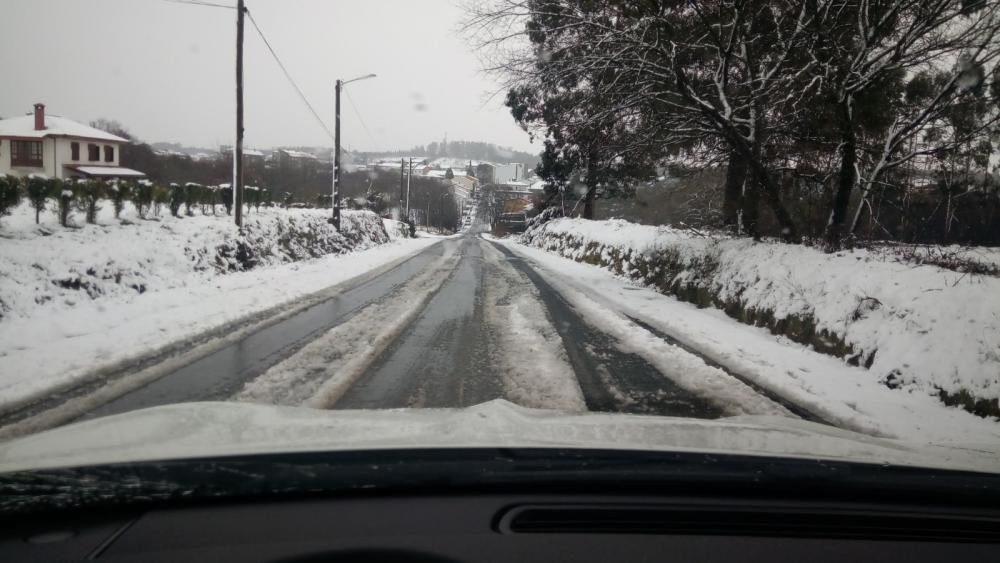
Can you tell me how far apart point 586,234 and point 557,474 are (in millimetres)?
23532

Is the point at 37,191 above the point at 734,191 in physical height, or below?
below

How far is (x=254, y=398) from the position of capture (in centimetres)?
502

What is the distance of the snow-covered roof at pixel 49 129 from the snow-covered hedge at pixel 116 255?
29.7 feet

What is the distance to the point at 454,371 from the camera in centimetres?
611

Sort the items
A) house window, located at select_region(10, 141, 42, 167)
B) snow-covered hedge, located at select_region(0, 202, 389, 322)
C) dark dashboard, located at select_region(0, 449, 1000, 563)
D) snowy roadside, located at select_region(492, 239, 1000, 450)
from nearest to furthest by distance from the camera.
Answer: dark dashboard, located at select_region(0, 449, 1000, 563) → snowy roadside, located at select_region(492, 239, 1000, 450) → snow-covered hedge, located at select_region(0, 202, 389, 322) → house window, located at select_region(10, 141, 42, 167)

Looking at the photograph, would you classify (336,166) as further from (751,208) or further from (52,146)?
(751,208)

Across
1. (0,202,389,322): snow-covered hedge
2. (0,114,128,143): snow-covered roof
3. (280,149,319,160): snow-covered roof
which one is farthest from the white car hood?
(280,149,319,160): snow-covered roof

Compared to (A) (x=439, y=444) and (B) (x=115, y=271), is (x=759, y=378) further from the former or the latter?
(B) (x=115, y=271)

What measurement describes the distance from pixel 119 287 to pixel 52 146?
17.0 meters

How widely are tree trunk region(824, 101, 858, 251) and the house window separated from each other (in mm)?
24080

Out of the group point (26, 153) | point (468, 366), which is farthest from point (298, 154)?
point (468, 366)

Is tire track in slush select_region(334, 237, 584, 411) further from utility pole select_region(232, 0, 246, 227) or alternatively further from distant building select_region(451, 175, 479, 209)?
distant building select_region(451, 175, 479, 209)

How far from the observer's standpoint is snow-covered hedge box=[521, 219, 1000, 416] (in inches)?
219

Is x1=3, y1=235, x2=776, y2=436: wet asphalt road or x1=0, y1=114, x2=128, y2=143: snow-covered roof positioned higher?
x1=0, y1=114, x2=128, y2=143: snow-covered roof
